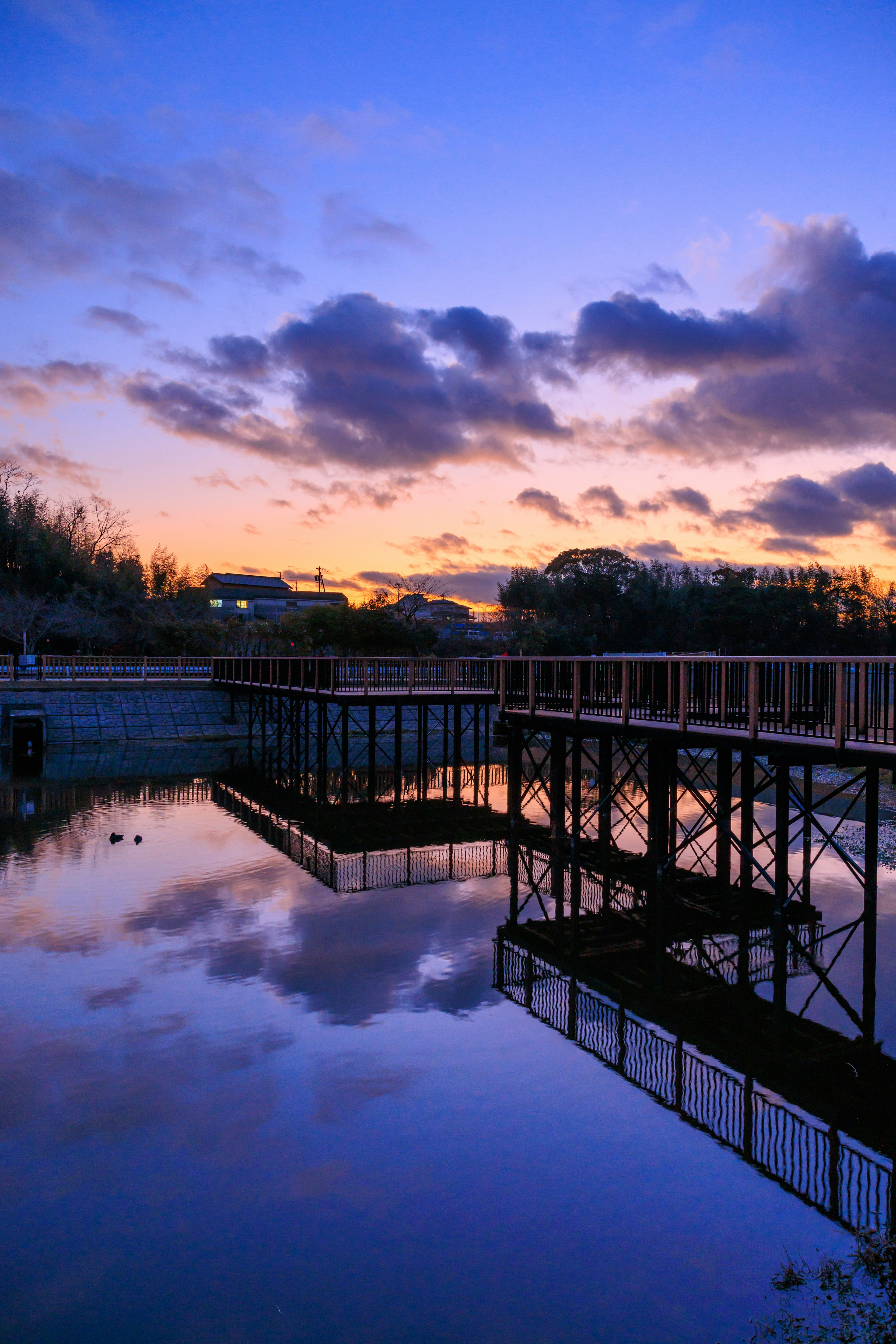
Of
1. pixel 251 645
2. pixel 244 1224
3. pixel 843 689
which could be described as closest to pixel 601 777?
pixel 843 689

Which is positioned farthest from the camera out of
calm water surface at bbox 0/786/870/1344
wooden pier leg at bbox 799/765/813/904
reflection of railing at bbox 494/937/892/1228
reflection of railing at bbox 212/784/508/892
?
reflection of railing at bbox 212/784/508/892

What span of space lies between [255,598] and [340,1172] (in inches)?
3759

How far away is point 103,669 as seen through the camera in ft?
146

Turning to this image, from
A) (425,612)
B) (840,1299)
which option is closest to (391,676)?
(840,1299)

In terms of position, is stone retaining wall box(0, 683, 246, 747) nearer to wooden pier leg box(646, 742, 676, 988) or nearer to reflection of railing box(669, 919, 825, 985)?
wooden pier leg box(646, 742, 676, 988)

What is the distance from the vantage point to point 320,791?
26.6 m

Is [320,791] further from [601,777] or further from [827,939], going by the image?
[827,939]

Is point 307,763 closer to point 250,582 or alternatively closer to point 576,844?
point 576,844

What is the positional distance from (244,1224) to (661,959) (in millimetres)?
7473

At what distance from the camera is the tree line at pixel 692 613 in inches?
2891

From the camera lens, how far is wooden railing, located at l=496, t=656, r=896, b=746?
10781mm

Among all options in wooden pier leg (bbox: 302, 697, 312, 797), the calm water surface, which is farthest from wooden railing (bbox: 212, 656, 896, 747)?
the calm water surface

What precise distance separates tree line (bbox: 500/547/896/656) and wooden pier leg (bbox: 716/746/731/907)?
4896cm

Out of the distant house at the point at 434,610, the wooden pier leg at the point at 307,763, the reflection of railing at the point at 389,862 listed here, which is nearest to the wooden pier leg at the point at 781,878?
the reflection of railing at the point at 389,862
